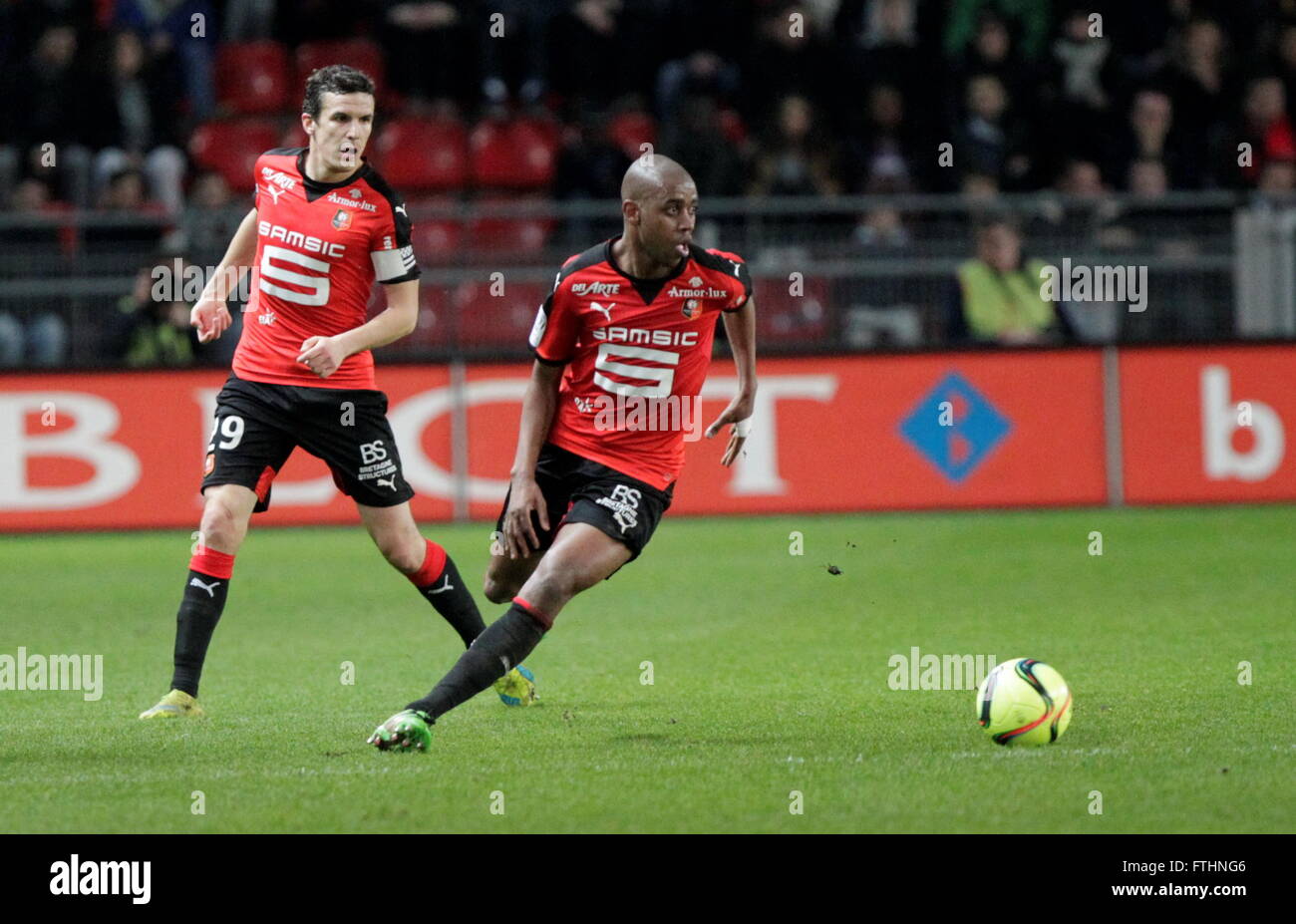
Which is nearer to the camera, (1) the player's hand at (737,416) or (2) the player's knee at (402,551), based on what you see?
(1) the player's hand at (737,416)

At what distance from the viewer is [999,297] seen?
15.5 meters

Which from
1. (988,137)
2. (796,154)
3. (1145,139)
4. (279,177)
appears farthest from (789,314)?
(279,177)

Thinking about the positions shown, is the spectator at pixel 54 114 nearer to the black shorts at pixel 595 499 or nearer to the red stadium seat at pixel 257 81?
the red stadium seat at pixel 257 81

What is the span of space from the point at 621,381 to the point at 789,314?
8607mm

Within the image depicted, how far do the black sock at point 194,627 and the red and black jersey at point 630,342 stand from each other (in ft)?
4.79

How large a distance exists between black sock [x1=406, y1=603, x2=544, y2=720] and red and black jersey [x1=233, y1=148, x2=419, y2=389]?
1.50 m

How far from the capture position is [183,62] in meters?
19.0

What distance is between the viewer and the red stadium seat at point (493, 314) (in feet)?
51.0

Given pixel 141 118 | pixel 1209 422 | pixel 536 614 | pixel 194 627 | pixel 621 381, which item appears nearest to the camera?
pixel 536 614

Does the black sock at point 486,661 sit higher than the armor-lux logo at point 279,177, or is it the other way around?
the armor-lux logo at point 279,177

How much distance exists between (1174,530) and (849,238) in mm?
3800

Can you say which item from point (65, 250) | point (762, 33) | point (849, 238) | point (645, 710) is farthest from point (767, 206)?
point (645, 710)

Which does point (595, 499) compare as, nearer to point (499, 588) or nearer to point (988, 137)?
point (499, 588)

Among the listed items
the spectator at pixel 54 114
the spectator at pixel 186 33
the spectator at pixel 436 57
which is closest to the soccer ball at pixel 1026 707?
the spectator at pixel 54 114
